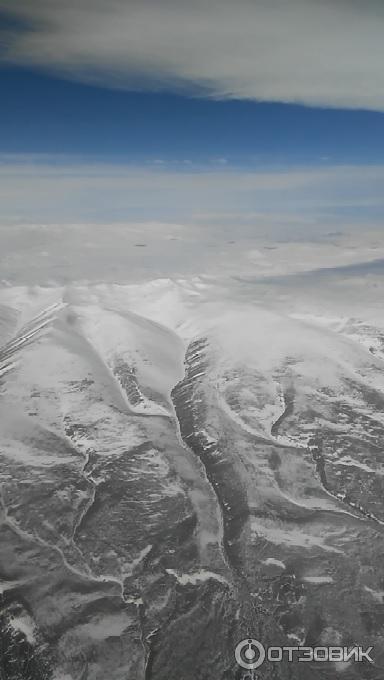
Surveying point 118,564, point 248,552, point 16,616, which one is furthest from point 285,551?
point 16,616

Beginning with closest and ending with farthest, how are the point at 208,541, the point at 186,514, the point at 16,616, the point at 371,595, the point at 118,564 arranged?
the point at 16,616 → the point at 371,595 → the point at 118,564 → the point at 208,541 → the point at 186,514

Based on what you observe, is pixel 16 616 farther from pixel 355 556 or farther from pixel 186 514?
pixel 355 556

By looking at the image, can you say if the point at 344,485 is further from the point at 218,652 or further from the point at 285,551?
the point at 218,652

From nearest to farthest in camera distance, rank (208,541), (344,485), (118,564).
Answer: (118,564), (208,541), (344,485)

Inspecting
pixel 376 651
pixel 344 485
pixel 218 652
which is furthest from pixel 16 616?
pixel 344 485

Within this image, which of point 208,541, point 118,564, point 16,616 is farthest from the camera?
point 208,541

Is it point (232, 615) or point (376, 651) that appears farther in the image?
point (232, 615)
